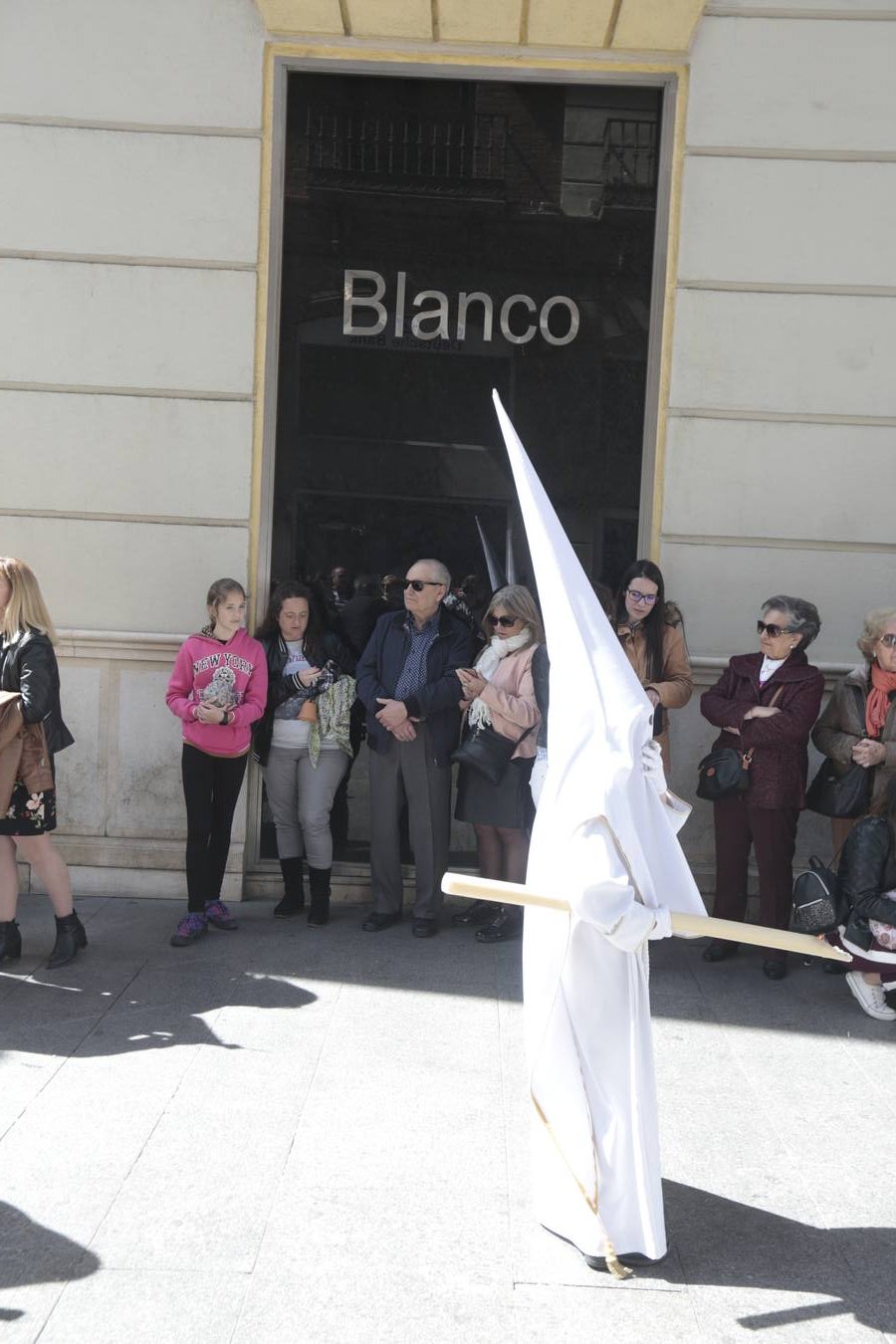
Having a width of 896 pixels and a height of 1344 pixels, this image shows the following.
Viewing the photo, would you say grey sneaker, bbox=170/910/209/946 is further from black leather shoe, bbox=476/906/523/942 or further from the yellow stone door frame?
black leather shoe, bbox=476/906/523/942

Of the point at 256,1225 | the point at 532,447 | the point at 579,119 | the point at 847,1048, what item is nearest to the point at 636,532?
the point at 532,447

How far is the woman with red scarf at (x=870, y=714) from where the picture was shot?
21.2 ft

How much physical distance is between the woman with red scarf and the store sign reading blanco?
256 cm

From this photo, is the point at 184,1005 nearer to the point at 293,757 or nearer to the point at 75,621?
the point at 293,757

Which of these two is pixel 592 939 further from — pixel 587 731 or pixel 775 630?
pixel 775 630

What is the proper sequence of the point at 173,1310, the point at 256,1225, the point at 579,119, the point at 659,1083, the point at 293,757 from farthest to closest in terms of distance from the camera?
the point at 579,119 < the point at 293,757 < the point at 659,1083 < the point at 256,1225 < the point at 173,1310

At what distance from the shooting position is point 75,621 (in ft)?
24.8

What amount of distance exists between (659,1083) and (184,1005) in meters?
2.07

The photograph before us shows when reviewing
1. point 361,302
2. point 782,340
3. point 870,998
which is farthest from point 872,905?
point 361,302

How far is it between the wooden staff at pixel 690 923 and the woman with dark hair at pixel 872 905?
2.36 metres

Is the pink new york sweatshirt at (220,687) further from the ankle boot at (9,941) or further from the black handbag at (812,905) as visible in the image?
the black handbag at (812,905)

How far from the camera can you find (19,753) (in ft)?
19.8

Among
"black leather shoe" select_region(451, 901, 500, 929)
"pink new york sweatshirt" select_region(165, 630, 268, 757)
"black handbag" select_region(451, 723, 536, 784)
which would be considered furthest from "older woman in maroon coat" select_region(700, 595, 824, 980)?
"pink new york sweatshirt" select_region(165, 630, 268, 757)

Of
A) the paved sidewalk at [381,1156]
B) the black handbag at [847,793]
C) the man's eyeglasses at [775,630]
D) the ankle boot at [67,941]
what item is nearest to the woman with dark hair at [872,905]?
the paved sidewalk at [381,1156]
